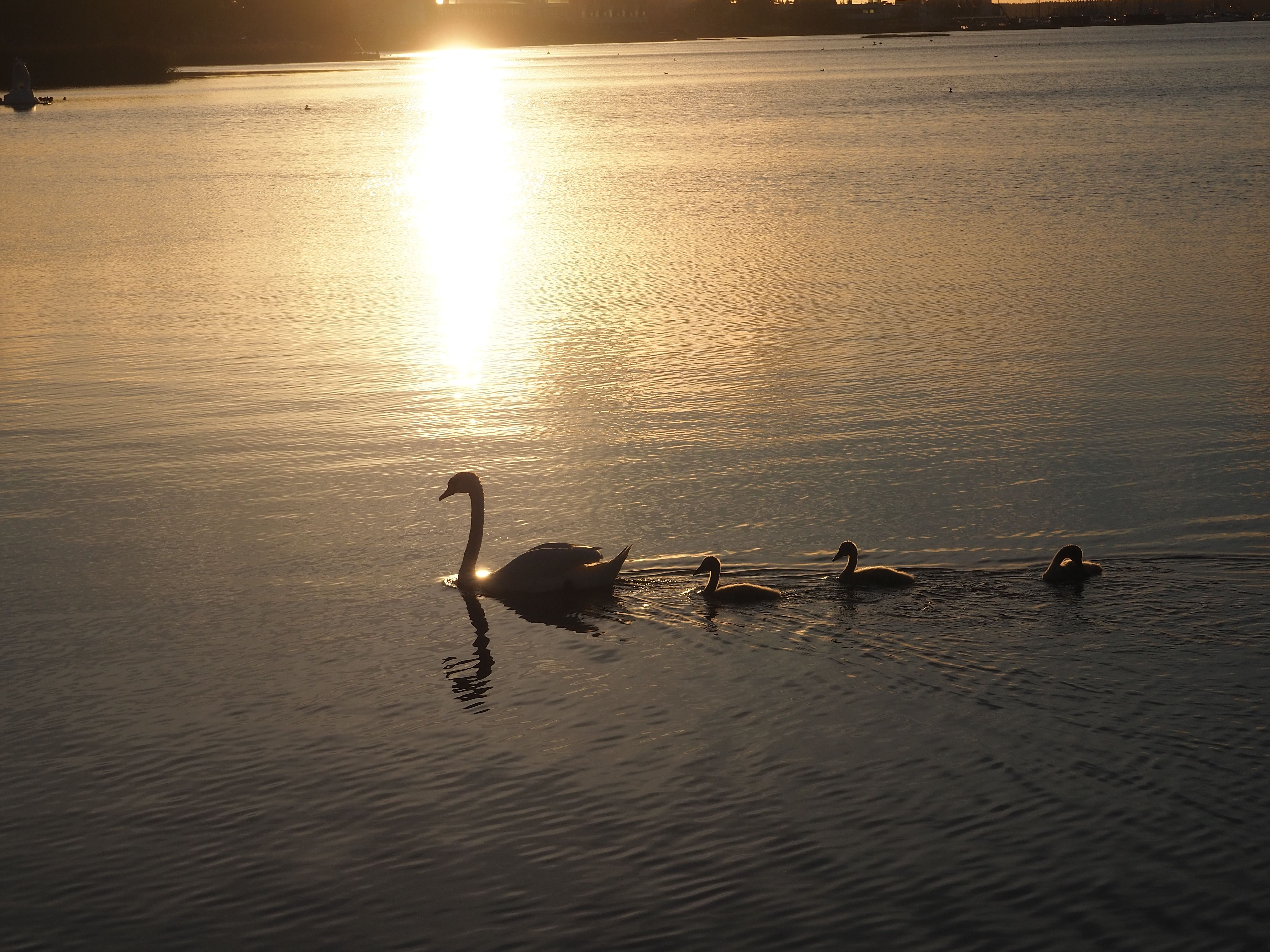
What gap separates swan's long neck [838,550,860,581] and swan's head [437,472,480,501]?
3204 mm

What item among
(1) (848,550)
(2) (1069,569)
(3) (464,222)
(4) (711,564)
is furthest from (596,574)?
(3) (464,222)

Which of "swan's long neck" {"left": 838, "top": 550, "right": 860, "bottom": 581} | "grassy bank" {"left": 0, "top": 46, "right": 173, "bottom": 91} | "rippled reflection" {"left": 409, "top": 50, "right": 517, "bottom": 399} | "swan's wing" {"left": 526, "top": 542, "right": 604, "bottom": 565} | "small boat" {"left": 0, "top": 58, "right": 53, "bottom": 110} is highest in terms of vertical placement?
"grassy bank" {"left": 0, "top": 46, "right": 173, "bottom": 91}

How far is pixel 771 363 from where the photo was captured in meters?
18.3

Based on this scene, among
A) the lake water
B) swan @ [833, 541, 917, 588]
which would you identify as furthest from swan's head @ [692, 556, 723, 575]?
swan @ [833, 541, 917, 588]

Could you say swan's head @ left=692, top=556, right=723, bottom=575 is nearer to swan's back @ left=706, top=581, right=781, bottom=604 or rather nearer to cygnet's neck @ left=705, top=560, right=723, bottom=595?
cygnet's neck @ left=705, top=560, right=723, bottom=595

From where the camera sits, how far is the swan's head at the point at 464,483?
11.9 metres

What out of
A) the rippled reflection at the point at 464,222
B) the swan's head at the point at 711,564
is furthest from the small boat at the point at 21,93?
the swan's head at the point at 711,564

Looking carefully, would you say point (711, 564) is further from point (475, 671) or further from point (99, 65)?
point (99, 65)

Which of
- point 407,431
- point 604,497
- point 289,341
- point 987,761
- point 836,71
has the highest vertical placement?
point 836,71

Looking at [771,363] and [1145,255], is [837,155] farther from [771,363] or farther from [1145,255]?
[771,363]

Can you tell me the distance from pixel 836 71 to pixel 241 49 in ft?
271

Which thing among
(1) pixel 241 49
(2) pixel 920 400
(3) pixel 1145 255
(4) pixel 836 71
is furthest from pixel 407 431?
(1) pixel 241 49

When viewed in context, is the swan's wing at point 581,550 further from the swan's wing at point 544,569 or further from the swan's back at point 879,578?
the swan's back at point 879,578

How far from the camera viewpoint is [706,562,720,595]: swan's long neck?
10.6 metres
